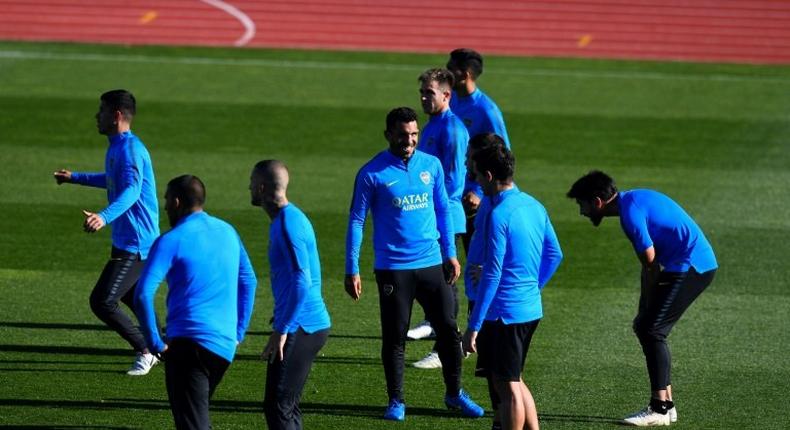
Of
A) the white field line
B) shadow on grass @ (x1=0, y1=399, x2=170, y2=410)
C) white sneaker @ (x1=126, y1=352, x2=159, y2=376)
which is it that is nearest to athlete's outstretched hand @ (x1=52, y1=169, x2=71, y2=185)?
white sneaker @ (x1=126, y1=352, x2=159, y2=376)

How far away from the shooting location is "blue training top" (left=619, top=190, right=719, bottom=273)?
30.6ft

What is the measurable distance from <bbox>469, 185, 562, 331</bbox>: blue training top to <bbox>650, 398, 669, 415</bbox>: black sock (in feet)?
4.95

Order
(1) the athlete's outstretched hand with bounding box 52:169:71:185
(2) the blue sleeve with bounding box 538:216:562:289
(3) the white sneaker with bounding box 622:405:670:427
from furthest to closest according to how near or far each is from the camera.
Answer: (1) the athlete's outstretched hand with bounding box 52:169:71:185 → (3) the white sneaker with bounding box 622:405:670:427 → (2) the blue sleeve with bounding box 538:216:562:289

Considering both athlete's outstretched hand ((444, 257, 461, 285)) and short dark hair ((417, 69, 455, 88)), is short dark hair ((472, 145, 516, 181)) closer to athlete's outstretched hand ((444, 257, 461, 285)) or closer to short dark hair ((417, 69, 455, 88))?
athlete's outstretched hand ((444, 257, 461, 285))

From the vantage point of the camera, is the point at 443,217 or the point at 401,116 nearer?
the point at 401,116

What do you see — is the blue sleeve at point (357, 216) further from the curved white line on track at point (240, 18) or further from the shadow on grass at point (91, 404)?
the curved white line on track at point (240, 18)

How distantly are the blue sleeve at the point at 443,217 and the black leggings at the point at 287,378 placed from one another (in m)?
2.19

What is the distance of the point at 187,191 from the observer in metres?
7.65

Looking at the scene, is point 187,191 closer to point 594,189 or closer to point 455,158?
point 594,189

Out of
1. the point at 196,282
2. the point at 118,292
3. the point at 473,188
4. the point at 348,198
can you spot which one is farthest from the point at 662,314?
the point at 348,198

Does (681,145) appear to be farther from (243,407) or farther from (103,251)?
(243,407)

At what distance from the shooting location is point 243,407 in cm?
997

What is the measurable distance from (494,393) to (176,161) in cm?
1169

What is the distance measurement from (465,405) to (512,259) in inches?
71.5
